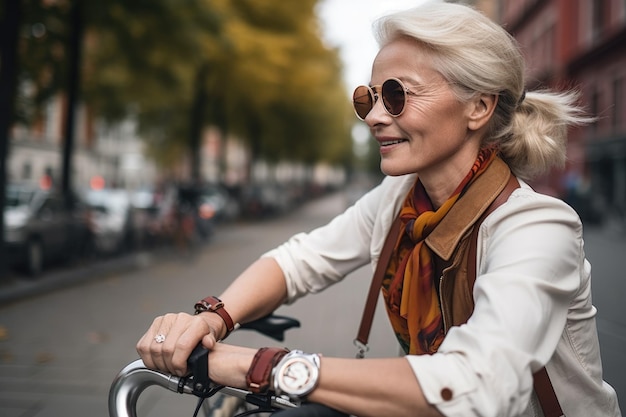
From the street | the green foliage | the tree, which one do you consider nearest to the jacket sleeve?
the street

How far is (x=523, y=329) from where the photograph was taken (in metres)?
1.11

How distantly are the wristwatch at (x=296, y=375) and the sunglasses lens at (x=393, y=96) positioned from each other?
24.4 inches

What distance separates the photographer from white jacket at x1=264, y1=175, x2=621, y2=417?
1080mm

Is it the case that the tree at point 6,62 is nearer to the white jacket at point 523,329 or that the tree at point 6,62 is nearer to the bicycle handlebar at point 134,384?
the bicycle handlebar at point 134,384

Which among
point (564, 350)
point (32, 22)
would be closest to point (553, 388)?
point (564, 350)

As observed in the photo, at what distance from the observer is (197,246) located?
52.9 ft

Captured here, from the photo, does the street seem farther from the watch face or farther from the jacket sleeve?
the watch face

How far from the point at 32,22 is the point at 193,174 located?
1192 cm

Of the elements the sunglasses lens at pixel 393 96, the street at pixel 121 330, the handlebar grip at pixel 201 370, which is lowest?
the street at pixel 121 330

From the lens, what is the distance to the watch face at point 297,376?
113cm

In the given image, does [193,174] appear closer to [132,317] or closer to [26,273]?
[26,273]

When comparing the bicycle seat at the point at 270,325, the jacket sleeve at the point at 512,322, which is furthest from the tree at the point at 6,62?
the jacket sleeve at the point at 512,322

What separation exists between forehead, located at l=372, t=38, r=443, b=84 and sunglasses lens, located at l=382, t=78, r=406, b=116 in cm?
2

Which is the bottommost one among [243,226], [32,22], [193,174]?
[243,226]
